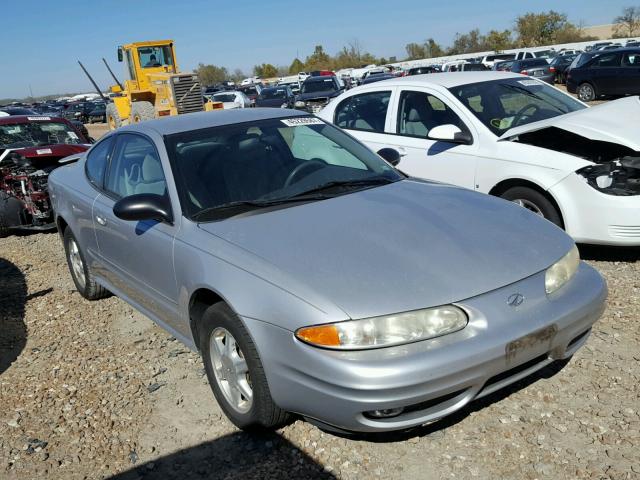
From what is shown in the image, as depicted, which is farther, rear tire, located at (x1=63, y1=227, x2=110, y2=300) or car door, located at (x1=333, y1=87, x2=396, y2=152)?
car door, located at (x1=333, y1=87, x2=396, y2=152)

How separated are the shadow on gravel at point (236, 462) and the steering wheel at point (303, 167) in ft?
4.92

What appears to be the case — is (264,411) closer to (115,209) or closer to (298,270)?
(298,270)

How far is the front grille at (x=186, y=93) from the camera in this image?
59.0 feet

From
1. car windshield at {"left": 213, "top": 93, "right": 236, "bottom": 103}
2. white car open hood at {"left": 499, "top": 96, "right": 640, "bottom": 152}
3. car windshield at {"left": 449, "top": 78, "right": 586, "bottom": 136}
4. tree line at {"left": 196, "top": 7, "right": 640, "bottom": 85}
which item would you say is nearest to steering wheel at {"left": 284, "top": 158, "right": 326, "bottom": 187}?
white car open hood at {"left": 499, "top": 96, "right": 640, "bottom": 152}

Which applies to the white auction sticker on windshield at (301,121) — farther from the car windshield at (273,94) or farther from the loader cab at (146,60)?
the car windshield at (273,94)

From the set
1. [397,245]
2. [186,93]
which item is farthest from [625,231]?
Answer: [186,93]

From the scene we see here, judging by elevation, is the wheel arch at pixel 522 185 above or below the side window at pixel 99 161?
below

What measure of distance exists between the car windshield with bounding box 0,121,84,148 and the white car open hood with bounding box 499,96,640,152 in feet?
22.8

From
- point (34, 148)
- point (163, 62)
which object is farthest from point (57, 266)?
point (163, 62)

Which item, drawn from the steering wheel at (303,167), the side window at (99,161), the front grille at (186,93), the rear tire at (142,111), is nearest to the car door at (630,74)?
the front grille at (186,93)

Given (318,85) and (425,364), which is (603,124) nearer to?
(425,364)

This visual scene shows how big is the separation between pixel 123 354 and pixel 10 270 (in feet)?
10.8

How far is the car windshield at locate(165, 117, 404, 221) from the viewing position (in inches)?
141

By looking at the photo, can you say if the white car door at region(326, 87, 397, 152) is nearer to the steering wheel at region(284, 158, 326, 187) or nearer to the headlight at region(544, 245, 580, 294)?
the steering wheel at region(284, 158, 326, 187)
